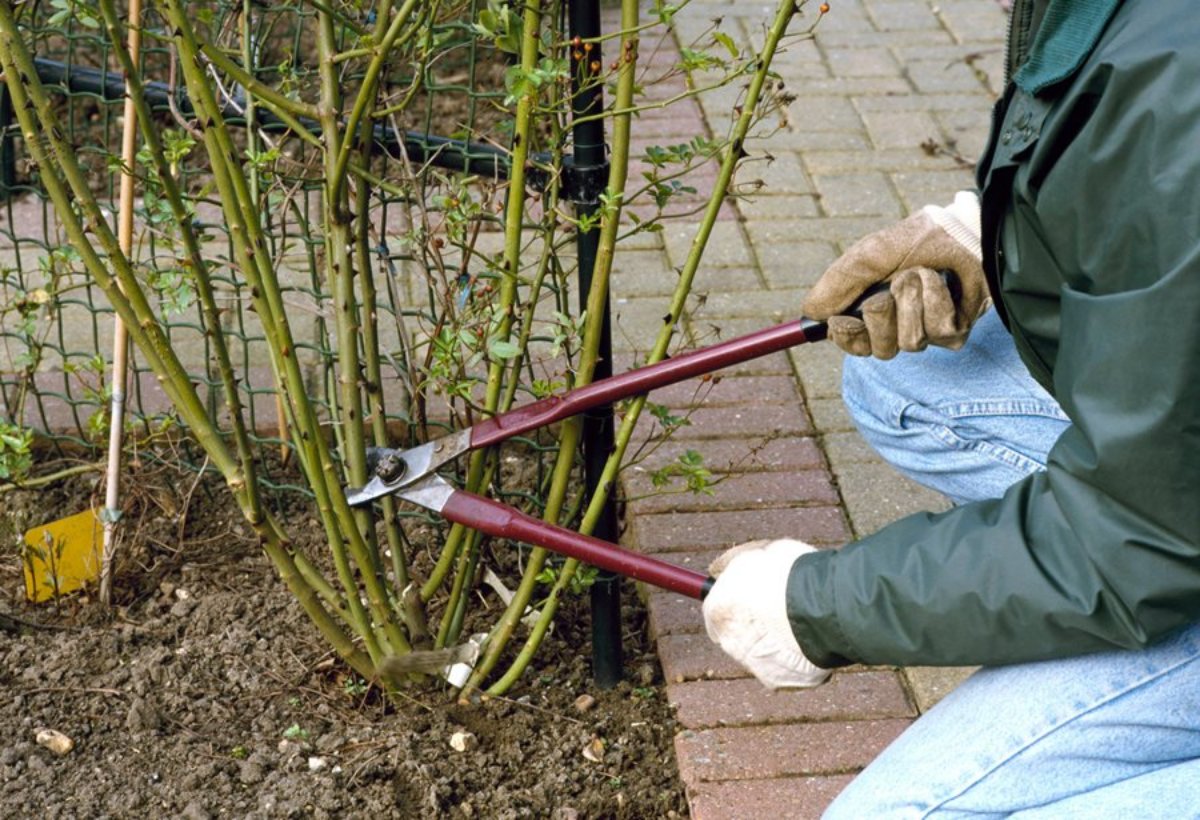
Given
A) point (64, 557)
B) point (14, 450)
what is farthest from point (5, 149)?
point (64, 557)

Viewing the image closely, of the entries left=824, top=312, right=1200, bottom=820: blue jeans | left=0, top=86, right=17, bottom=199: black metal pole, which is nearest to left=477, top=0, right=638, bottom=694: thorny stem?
left=824, top=312, right=1200, bottom=820: blue jeans

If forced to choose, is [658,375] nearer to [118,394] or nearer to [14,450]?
[118,394]

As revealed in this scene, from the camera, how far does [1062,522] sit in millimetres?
1768

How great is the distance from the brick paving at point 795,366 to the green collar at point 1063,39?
48 cm

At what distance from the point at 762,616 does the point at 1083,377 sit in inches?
22.4

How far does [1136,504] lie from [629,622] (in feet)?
4.76

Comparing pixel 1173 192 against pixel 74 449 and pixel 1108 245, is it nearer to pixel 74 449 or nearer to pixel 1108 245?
pixel 1108 245

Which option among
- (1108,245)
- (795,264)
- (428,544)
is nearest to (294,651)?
(428,544)

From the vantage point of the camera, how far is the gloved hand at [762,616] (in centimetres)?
207

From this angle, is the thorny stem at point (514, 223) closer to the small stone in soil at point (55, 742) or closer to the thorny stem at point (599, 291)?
the thorny stem at point (599, 291)

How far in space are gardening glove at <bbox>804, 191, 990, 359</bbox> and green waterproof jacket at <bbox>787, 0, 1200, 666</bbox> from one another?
0.98ft

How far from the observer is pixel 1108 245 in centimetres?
169

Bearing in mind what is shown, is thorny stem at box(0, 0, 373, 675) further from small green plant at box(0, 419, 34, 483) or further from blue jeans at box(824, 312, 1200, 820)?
blue jeans at box(824, 312, 1200, 820)

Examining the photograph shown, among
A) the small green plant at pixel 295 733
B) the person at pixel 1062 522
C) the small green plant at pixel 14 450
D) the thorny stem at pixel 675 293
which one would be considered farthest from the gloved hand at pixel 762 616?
the small green plant at pixel 14 450
